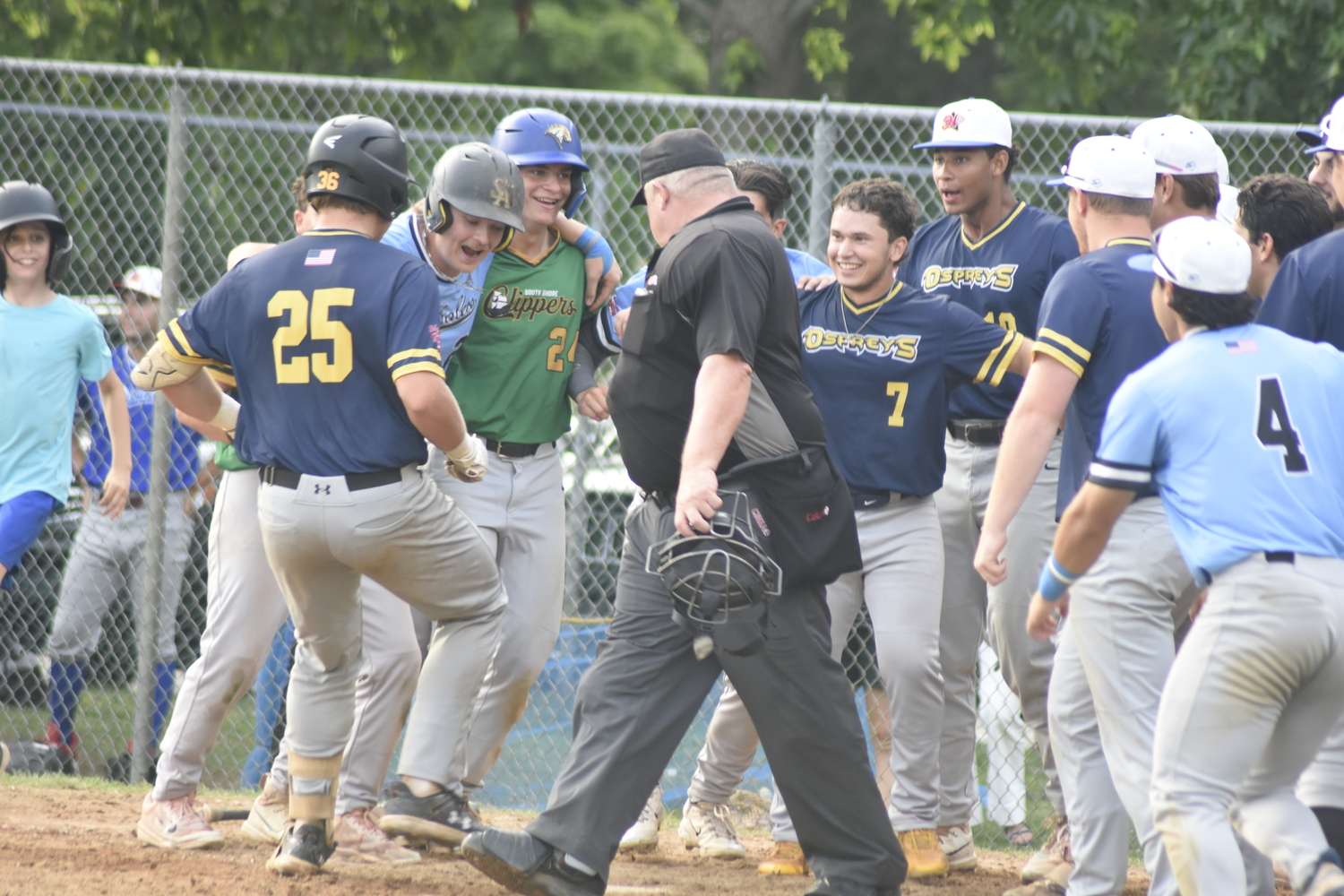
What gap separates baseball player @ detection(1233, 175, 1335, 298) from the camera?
4152mm

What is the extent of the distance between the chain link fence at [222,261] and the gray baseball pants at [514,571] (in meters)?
1.25

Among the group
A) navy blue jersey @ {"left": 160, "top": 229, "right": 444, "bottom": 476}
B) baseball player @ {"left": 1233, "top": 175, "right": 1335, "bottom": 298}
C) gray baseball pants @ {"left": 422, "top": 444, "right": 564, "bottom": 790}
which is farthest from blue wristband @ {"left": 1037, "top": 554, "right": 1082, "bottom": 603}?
gray baseball pants @ {"left": 422, "top": 444, "right": 564, "bottom": 790}

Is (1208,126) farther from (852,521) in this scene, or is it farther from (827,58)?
(827,58)

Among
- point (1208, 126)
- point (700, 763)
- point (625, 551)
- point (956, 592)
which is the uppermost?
point (1208, 126)

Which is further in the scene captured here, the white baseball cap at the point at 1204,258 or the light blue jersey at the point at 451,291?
the light blue jersey at the point at 451,291

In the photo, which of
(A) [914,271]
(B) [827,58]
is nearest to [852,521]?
(A) [914,271]

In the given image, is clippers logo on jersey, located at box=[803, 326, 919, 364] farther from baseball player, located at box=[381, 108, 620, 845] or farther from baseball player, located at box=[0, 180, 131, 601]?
baseball player, located at box=[0, 180, 131, 601]

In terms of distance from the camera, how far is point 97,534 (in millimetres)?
6652

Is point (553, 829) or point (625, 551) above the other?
point (625, 551)

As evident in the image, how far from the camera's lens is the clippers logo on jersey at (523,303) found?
481 cm

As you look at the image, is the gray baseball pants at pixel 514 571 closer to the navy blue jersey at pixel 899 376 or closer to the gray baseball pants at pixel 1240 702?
the navy blue jersey at pixel 899 376

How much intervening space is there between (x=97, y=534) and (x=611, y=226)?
341cm

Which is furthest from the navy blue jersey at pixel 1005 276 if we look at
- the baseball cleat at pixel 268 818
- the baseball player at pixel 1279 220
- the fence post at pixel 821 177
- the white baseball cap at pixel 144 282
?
the white baseball cap at pixel 144 282

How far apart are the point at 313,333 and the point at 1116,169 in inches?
93.6
